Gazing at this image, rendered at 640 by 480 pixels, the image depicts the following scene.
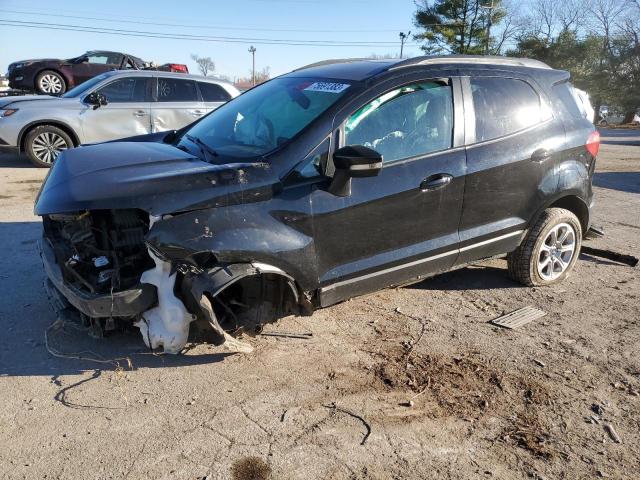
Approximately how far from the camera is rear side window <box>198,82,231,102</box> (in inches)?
385

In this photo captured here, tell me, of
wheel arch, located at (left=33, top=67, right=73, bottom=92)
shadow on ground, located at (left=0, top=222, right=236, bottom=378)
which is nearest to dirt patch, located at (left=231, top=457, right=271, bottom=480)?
shadow on ground, located at (left=0, top=222, right=236, bottom=378)

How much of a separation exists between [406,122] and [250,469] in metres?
2.46

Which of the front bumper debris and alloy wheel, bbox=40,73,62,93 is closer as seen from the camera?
the front bumper debris

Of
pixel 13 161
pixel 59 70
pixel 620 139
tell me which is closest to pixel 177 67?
pixel 59 70

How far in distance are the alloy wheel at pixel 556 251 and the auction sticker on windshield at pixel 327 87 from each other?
2.28m

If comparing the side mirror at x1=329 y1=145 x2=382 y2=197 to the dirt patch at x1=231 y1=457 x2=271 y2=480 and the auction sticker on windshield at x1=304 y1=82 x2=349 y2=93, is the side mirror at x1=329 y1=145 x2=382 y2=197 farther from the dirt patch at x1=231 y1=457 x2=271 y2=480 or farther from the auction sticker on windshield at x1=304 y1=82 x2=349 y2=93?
the dirt patch at x1=231 y1=457 x2=271 y2=480

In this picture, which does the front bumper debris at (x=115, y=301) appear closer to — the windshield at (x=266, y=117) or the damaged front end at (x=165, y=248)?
the damaged front end at (x=165, y=248)

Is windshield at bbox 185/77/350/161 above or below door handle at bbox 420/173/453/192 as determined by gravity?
above

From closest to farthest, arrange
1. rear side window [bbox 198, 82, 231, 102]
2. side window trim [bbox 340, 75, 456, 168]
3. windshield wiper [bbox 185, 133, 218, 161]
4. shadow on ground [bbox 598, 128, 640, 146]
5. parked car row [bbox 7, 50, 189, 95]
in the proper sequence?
side window trim [bbox 340, 75, 456, 168]
windshield wiper [bbox 185, 133, 218, 161]
rear side window [bbox 198, 82, 231, 102]
parked car row [bbox 7, 50, 189, 95]
shadow on ground [bbox 598, 128, 640, 146]

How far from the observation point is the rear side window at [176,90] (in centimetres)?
957

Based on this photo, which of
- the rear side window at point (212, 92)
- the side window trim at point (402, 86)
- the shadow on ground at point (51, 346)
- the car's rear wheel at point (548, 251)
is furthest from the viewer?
the rear side window at point (212, 92)

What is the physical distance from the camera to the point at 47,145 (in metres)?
9.27

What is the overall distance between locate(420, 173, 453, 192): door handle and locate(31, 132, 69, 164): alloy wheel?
7.64 meters

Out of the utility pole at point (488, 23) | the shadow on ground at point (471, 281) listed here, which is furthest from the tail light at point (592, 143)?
the utility pole at point (488, 23)
